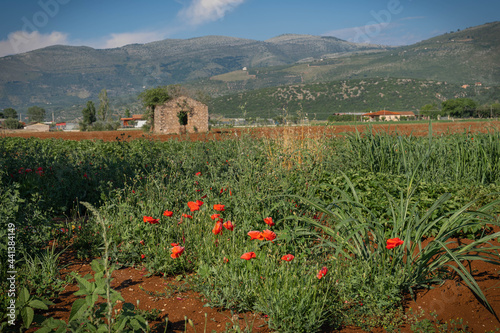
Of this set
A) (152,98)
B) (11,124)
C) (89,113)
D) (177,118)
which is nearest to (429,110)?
(152,98)

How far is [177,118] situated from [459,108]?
2375 inches

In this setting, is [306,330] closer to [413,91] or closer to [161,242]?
[161,242]

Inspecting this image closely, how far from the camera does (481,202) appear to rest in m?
4.52

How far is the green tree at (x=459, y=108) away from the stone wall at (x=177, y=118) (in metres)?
51.4

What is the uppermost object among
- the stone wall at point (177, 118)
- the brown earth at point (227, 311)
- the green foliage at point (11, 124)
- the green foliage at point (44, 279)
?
the green foliage at point (11, 124)

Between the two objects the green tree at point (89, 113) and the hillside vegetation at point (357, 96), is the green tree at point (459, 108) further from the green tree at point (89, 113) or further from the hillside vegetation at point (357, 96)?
the green tree at point (89, 113)

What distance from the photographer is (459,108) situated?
72438 mm

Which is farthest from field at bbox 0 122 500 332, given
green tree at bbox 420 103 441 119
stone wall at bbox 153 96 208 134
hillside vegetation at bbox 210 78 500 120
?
hillside vegetation at bbox 210 78 500 120

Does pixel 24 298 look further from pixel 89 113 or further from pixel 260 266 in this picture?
pixel 89 113

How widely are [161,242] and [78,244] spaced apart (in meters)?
1.05

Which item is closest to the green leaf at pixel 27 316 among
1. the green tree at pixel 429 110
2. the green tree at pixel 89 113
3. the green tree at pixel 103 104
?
the green tree at pixel 429 110

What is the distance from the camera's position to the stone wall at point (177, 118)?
39.6 m

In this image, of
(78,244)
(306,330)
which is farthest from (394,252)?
(78,244)

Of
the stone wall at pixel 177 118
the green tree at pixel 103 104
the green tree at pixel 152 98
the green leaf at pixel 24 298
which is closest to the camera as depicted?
the green leaf at pixel 24 298
